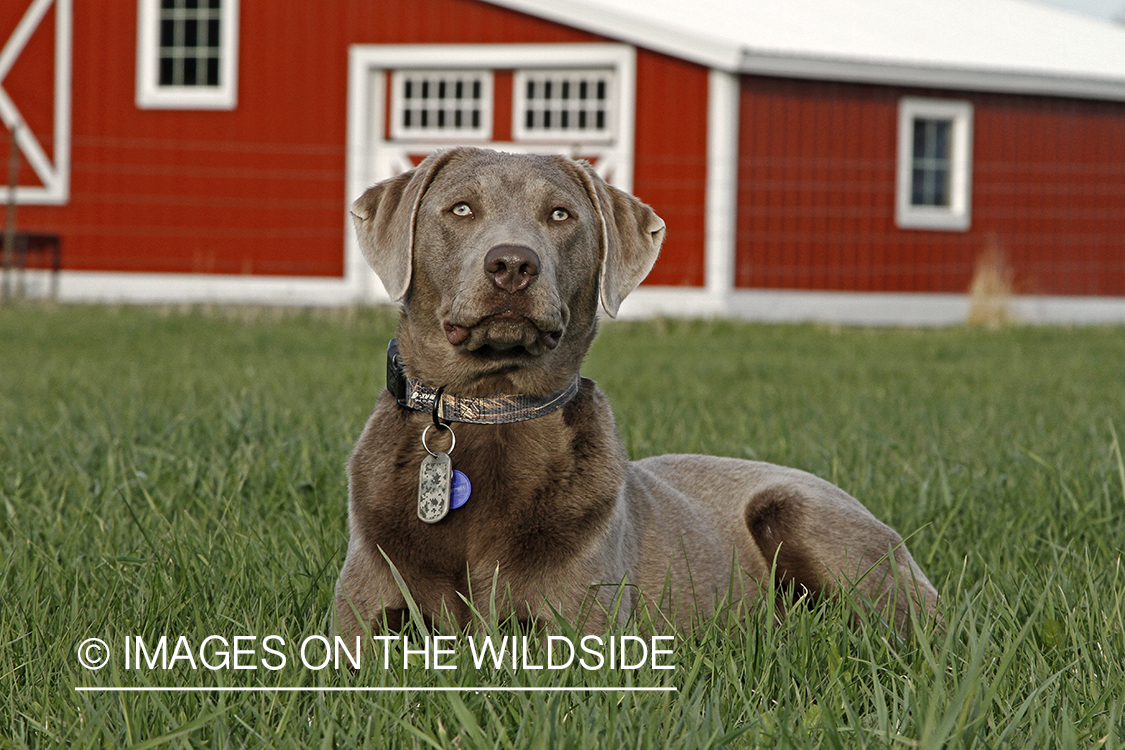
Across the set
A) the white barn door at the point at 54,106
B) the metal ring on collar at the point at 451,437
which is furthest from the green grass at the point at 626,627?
the white barn door at the point at 54,106

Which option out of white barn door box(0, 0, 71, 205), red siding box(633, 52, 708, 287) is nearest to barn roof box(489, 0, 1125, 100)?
red siding box(633, 52, 708, 287)

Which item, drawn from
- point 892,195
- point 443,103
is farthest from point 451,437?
point 892,195

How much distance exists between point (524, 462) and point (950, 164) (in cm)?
1686

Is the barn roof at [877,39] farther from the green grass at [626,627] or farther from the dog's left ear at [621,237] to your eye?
the dog's left ear at [621,237]

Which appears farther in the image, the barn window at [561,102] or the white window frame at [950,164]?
the white window frame at [950,164]

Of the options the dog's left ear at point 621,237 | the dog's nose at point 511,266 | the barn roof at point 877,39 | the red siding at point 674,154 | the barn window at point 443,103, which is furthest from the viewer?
the barn window at point 443,103

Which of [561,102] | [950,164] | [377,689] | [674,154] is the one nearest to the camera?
[377,689]

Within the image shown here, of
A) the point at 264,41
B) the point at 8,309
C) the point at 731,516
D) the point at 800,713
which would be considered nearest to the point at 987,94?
the point at 264,41

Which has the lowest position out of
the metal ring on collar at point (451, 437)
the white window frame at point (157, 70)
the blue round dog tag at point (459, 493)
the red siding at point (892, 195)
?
the blue round dog tag at point (459, 493)

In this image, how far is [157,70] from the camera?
1666cm

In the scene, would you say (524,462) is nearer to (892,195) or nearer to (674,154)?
(674,154)

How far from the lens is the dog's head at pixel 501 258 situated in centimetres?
246

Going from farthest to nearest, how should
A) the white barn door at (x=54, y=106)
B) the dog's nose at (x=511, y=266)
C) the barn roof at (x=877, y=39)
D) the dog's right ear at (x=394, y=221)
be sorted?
the white barn door at (x=54, y=106)
the barn roof at (x=877, y=39)
the dog's right ear at (x=394, y=221)
the dog's nose at (x=511, y=266)

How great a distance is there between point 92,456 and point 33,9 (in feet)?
49.0
